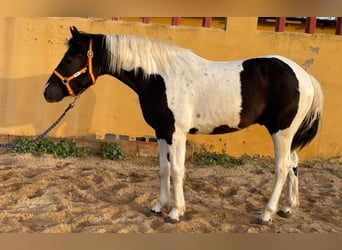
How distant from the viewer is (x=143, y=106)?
10.9 ft

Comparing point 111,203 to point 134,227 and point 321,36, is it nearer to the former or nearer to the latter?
point 134,227

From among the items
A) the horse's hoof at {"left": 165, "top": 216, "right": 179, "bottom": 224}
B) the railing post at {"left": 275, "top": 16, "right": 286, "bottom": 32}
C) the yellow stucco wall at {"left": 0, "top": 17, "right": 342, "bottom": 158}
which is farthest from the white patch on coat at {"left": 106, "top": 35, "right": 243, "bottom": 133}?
the railing post at {"left": 275, "top": 16, "right": 286, "bottom": 32}

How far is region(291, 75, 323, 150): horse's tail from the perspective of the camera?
137 inches

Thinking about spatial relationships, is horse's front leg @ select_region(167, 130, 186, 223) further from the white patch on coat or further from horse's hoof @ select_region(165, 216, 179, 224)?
the white patch on coat

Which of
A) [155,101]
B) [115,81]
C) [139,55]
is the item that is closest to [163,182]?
[155,101]

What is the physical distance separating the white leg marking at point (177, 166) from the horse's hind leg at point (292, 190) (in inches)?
41.9

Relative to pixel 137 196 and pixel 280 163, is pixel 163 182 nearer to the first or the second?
pixel 137 196

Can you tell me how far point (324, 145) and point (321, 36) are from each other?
5.43 feet

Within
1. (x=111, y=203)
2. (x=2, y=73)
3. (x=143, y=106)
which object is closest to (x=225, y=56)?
(x=143, y=106)

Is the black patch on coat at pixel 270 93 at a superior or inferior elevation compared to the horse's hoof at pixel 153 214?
superior

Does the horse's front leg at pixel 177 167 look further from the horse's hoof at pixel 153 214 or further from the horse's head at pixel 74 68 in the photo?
the horse's head at pixel 74 68

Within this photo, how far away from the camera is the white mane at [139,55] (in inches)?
128

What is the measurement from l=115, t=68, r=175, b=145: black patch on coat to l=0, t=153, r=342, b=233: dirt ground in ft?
2.83

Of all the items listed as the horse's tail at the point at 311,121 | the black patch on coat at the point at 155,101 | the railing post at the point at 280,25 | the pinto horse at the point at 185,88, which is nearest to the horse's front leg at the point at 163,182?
the pinto horse at the point at 185,88
